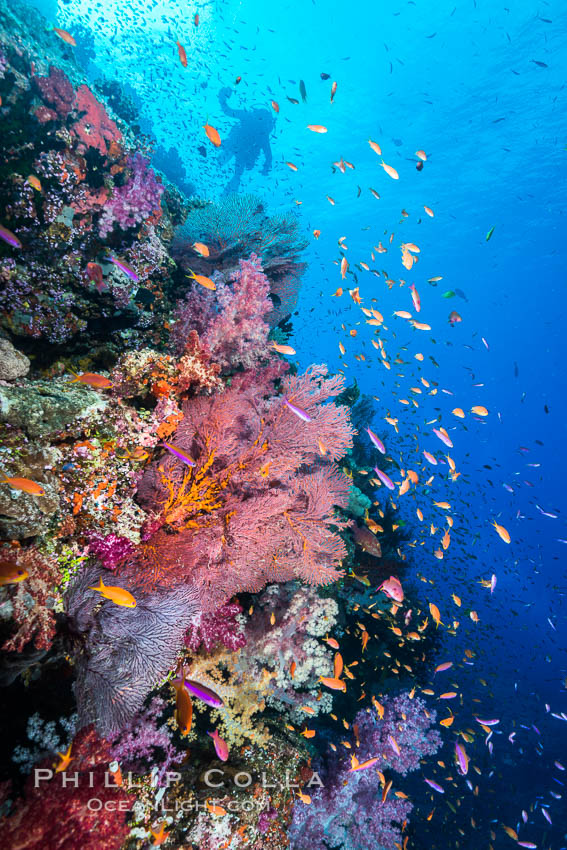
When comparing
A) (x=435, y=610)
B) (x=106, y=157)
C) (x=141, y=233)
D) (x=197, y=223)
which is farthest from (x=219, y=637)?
(x=106, y=157)

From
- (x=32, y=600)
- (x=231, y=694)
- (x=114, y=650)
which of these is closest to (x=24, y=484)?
(x=32, y=600)

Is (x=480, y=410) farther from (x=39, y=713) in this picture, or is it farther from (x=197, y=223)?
(x=39, y=713)

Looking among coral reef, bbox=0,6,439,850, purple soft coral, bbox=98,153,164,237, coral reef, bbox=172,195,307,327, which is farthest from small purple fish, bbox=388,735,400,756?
Result: purple soft coral, bbox=98,153,164,237

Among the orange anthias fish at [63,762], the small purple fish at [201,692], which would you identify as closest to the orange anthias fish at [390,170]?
the small purple fish at [201,692]

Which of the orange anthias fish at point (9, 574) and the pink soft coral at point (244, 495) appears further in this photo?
the pink soft coral at point (244, 495)

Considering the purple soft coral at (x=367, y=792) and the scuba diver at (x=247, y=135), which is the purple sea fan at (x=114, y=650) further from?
the scuba diver at (x=247, y=135)

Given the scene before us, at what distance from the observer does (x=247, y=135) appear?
22.4m

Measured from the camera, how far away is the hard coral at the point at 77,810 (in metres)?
2.29

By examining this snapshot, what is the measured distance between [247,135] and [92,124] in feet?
73.0

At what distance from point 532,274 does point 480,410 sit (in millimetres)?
41517

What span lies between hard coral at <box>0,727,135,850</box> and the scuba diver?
2859 cm

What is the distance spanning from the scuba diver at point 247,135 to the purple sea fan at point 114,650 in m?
27.5

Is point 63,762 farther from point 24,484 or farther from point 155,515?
point 24,484

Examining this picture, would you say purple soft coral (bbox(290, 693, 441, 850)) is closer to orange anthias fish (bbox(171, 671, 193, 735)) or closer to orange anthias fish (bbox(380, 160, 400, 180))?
orange anthias fish (bbox(171, 671, 193, 735))
